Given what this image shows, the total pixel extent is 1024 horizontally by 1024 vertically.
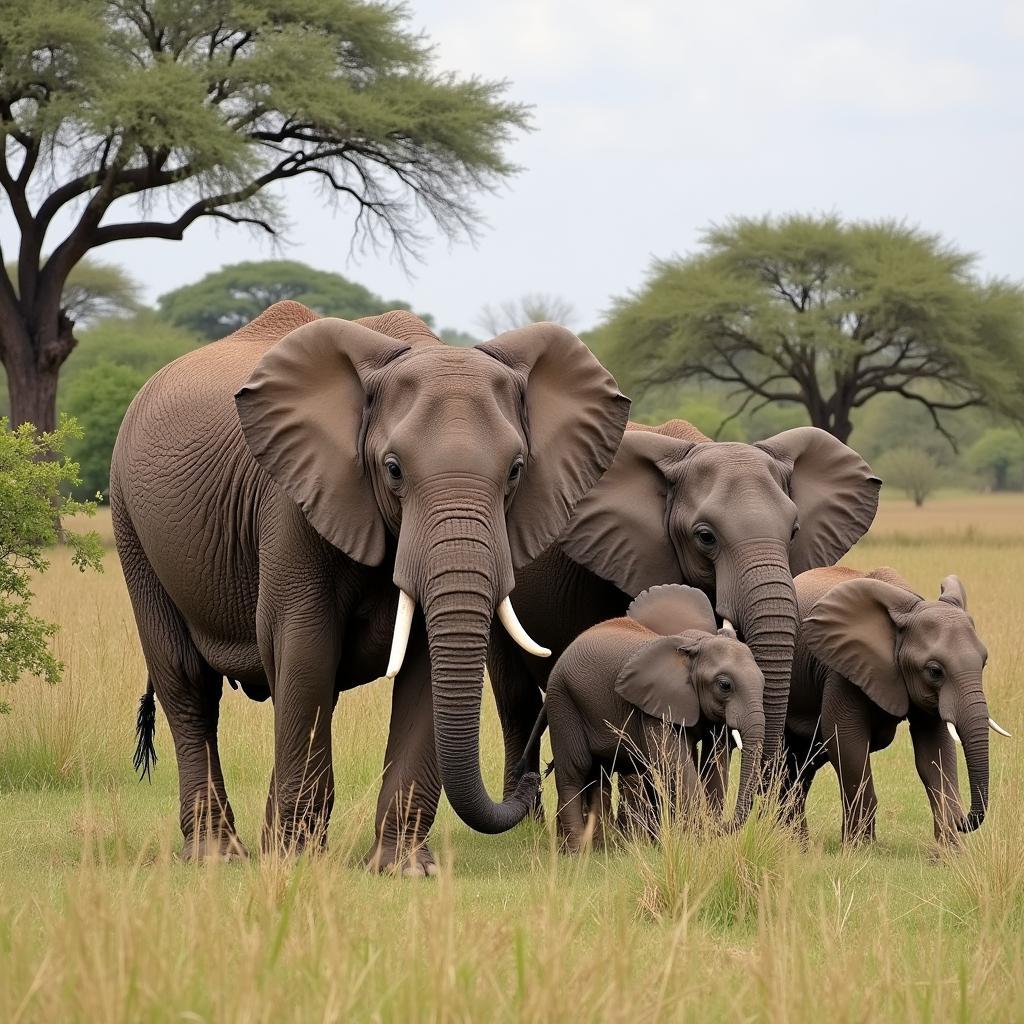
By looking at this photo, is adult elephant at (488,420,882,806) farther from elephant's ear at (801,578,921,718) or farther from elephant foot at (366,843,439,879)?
elephant foot at (366,843,439,879)

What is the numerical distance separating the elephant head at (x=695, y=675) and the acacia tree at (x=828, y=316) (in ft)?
93.4

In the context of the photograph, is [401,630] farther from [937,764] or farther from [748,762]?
[937,764]

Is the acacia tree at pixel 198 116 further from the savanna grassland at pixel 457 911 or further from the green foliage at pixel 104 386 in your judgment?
the savanna grassland at pixel 457 911

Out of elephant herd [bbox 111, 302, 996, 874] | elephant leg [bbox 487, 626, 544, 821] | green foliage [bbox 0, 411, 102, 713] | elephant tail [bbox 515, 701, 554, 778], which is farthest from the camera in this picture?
green foliage [bbox 0, 411, 102, 713]

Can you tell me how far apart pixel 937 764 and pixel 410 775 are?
240cm

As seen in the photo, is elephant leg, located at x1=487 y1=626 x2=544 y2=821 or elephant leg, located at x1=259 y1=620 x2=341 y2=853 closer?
elephant leg, located at x1=259 y1=620 x2=341 y2=853

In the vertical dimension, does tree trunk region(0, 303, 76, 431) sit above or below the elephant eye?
above

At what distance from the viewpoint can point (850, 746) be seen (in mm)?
7391

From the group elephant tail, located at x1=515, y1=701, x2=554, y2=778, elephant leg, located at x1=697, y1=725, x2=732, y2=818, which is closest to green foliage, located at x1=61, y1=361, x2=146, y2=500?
elephant tail, located at x1=515, y1=701, x2=554, y2=778

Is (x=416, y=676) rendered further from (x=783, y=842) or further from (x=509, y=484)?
(x=783, y=842)

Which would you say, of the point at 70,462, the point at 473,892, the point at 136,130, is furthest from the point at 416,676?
the point at 136,130

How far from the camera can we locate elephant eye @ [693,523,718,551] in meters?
6.91

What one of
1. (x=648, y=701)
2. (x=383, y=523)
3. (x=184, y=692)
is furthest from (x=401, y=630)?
(x=184, y=692)

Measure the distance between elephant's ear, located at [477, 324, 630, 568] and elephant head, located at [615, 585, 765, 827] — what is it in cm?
73
